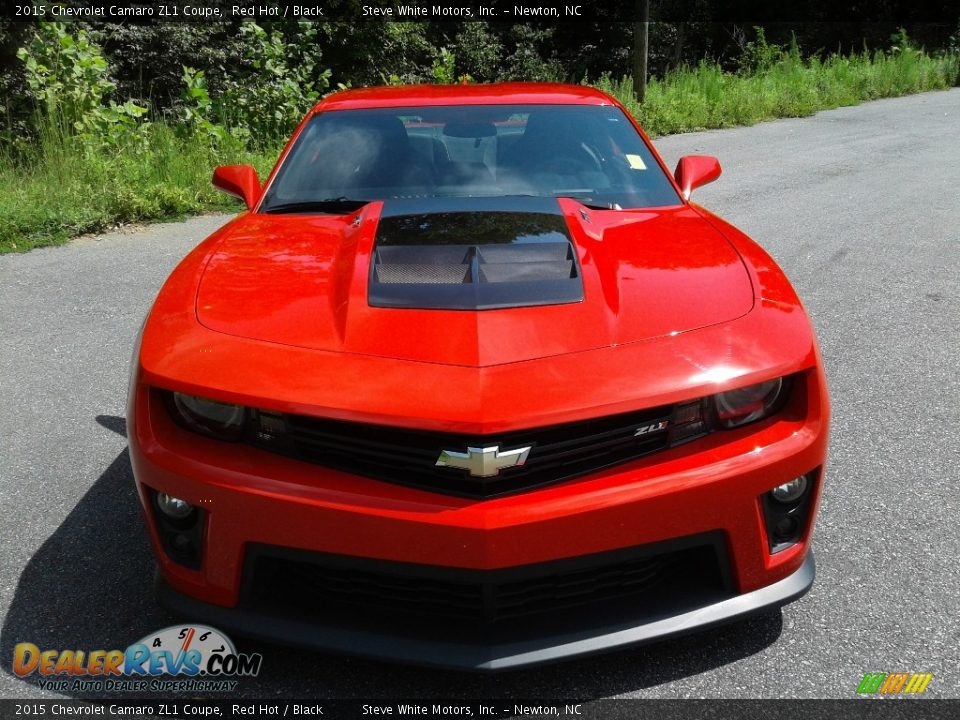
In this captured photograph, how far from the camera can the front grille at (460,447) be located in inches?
74.5

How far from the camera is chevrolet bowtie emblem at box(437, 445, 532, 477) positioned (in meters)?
1.85

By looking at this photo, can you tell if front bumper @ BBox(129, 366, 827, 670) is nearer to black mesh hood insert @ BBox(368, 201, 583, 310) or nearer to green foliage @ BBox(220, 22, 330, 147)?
black mesh hood insert @ BBox(368, 201, 583, 310)

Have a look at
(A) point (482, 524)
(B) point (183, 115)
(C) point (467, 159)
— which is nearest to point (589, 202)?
(C) point (467, 159)

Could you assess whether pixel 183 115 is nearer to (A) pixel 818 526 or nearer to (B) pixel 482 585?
(A) pixel 818 526

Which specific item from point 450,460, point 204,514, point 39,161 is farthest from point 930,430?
point 39,161

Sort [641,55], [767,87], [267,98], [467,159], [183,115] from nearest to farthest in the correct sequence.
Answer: [467,159] < [183,115] < [267,98] < [641,55] < [767,87]

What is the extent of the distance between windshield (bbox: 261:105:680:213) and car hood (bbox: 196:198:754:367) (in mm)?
229

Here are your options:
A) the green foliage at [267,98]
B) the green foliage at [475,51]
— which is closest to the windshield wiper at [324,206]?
the green foliage at [267,98]

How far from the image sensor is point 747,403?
81.7 inches

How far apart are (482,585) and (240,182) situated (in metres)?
2.19

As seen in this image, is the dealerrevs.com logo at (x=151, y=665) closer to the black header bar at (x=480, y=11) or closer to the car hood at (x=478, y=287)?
the car hood at (x=478, y=287)

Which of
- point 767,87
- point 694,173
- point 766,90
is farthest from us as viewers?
point 767,87

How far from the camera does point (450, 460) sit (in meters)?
1.87

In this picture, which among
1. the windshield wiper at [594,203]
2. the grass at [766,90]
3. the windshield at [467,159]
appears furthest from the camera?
the grass at [766,90]
